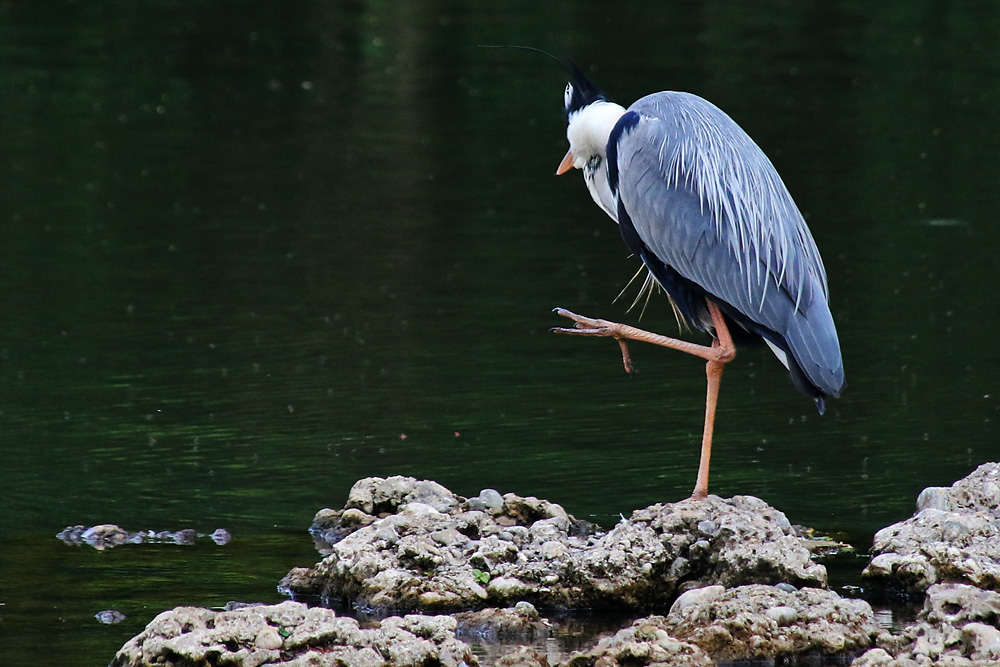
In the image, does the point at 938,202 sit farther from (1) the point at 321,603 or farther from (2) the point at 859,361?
(1) the point at 321,603

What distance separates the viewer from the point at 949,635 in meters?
5.82

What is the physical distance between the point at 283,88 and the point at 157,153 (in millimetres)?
5475

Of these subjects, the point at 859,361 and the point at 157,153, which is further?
the point at 157,153

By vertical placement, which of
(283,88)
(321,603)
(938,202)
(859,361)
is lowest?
(321,603)

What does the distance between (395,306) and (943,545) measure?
6872mm

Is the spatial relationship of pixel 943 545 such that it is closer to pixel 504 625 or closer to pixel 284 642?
pixel 504 625

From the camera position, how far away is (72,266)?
14.8 m

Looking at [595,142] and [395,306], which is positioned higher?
[595,142]

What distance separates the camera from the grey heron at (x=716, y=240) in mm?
7590

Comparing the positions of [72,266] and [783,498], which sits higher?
[72,266]

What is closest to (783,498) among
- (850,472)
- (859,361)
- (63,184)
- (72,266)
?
(850,472)

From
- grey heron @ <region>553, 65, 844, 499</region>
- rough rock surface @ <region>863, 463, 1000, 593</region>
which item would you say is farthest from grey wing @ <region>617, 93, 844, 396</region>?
rough rock surface @ <region>863, 463, 1000, 593</region>

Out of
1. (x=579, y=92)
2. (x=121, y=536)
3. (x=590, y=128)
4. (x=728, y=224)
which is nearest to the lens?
(x=728, y=224)

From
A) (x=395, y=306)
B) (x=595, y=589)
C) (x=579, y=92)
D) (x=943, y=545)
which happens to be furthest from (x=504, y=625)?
(x=395, y=306)
